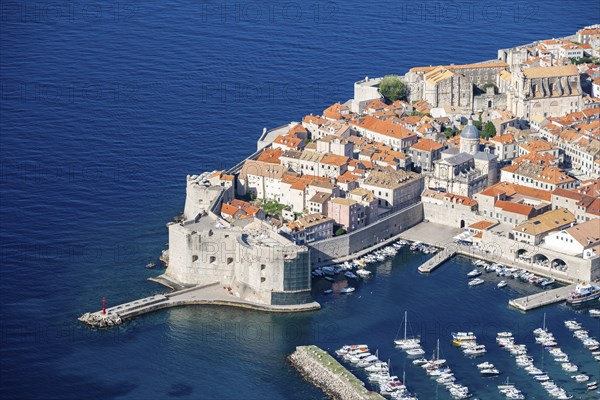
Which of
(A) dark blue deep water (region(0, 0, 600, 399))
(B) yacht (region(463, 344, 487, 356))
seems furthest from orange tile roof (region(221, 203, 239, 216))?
(B) yacht (region(463, 344, 487, 356))

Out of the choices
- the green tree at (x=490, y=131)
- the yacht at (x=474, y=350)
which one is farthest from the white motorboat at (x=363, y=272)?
the green tree at (x=490, y=131)

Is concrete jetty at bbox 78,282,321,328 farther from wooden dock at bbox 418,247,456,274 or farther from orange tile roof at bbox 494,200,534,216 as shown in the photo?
orange tile roof at bbox 494,200,534,216

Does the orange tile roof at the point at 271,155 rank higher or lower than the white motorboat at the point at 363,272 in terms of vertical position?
higher

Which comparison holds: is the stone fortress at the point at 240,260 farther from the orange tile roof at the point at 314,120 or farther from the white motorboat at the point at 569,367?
the orange tile roof at the point at 314,120

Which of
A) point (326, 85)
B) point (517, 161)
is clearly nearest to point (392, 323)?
point (517, 161)

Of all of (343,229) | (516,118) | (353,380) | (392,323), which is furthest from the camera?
Result: (516,118)

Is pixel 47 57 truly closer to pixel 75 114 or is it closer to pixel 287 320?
pixel 75 114
